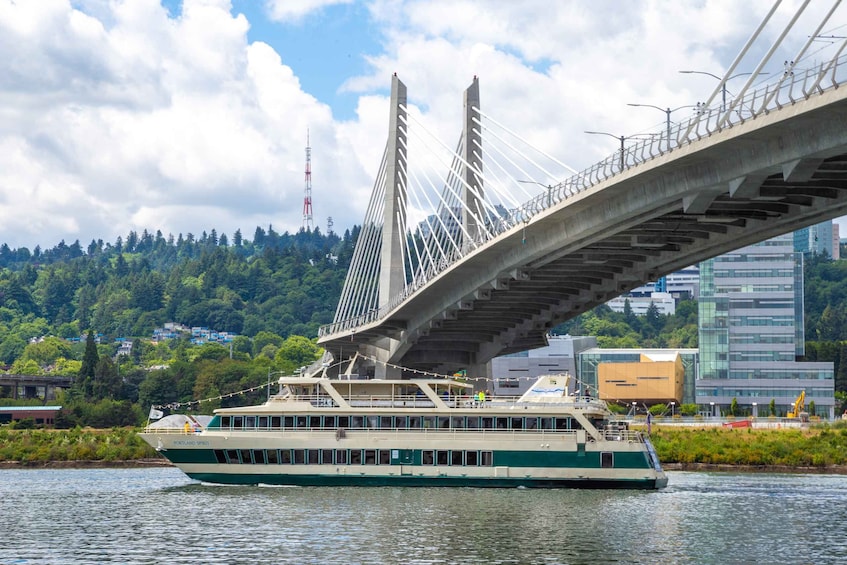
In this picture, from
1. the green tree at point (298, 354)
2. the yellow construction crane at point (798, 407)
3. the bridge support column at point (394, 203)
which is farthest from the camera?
the green tree at point (298, 354)

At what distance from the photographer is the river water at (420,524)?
35.5m

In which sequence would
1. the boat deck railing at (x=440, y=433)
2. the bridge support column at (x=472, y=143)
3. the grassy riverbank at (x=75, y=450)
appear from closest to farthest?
the boat deck railing at (x=440, y=433) < the bridge support column at (x=472, y=143) < the grassy riverbank at (x=75, y=450)

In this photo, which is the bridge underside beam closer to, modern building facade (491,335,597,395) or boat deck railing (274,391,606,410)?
boat deck railing (274,391,606,410)

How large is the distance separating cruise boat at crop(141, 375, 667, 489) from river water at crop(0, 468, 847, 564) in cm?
134

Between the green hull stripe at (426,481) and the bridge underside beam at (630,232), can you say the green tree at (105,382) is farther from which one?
the green hull stripe at (426,481)

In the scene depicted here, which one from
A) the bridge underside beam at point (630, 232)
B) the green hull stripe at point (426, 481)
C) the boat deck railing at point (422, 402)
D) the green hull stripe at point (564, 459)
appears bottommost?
the green hull stripe at point (426, 481)

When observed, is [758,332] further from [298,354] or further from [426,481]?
[426,481]

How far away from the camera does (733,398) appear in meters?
129

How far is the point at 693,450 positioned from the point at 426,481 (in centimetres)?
2286

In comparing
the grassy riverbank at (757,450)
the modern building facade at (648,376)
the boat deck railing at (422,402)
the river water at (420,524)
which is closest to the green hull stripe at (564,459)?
the river water at (420,524)

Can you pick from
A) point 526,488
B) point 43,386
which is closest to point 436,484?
point 526,488

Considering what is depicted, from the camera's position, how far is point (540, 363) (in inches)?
6058

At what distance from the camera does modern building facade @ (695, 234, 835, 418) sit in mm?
127625

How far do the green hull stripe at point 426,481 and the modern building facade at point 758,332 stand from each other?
7526 centimetres
